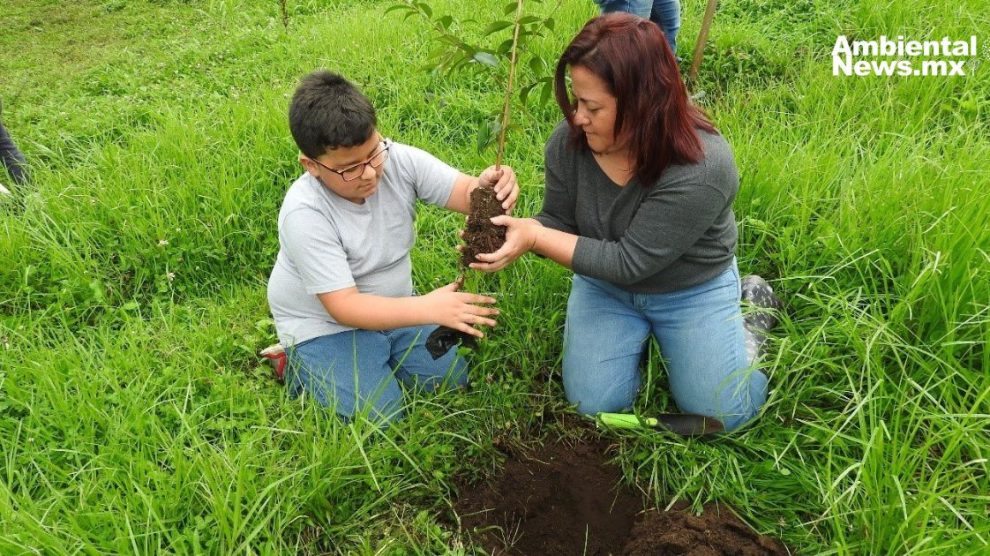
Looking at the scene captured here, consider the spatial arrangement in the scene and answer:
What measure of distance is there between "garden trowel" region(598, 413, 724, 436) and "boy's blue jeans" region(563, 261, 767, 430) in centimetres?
6

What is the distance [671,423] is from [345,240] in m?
1.20

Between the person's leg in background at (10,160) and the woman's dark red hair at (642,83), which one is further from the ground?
the woman's dark red hair at (642,83)

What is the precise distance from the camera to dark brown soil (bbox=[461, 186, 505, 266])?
→ 1977 millimetres

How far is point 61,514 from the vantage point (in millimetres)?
1772

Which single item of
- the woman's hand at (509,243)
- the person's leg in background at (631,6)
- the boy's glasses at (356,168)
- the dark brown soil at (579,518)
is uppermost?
the person's leg in background at (631,6)

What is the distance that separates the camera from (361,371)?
227 cm

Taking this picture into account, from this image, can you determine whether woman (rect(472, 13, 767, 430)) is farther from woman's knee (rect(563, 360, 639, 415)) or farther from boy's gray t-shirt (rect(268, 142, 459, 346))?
boy's gray t-shirt (rect(268, 142, 459, 346))

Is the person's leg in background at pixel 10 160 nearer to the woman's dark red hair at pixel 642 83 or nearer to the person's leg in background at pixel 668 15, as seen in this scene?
the woman's dark red hair at pixel 642 83

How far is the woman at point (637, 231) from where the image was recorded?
70.4 inches

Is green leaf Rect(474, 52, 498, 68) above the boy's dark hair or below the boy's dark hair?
above

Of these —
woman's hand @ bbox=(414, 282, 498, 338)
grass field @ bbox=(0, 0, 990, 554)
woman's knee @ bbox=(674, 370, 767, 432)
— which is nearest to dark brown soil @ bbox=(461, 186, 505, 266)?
woman's hand @ bbox=(414, 282, 498, 338)

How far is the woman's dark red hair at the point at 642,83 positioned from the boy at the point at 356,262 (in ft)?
1.34

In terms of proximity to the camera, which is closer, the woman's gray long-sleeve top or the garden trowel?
the woman's gray long-sleeve top

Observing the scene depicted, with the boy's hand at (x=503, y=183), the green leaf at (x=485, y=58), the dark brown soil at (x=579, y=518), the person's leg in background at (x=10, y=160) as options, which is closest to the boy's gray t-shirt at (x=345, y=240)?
the boy's hand at (x=503, y=183)
